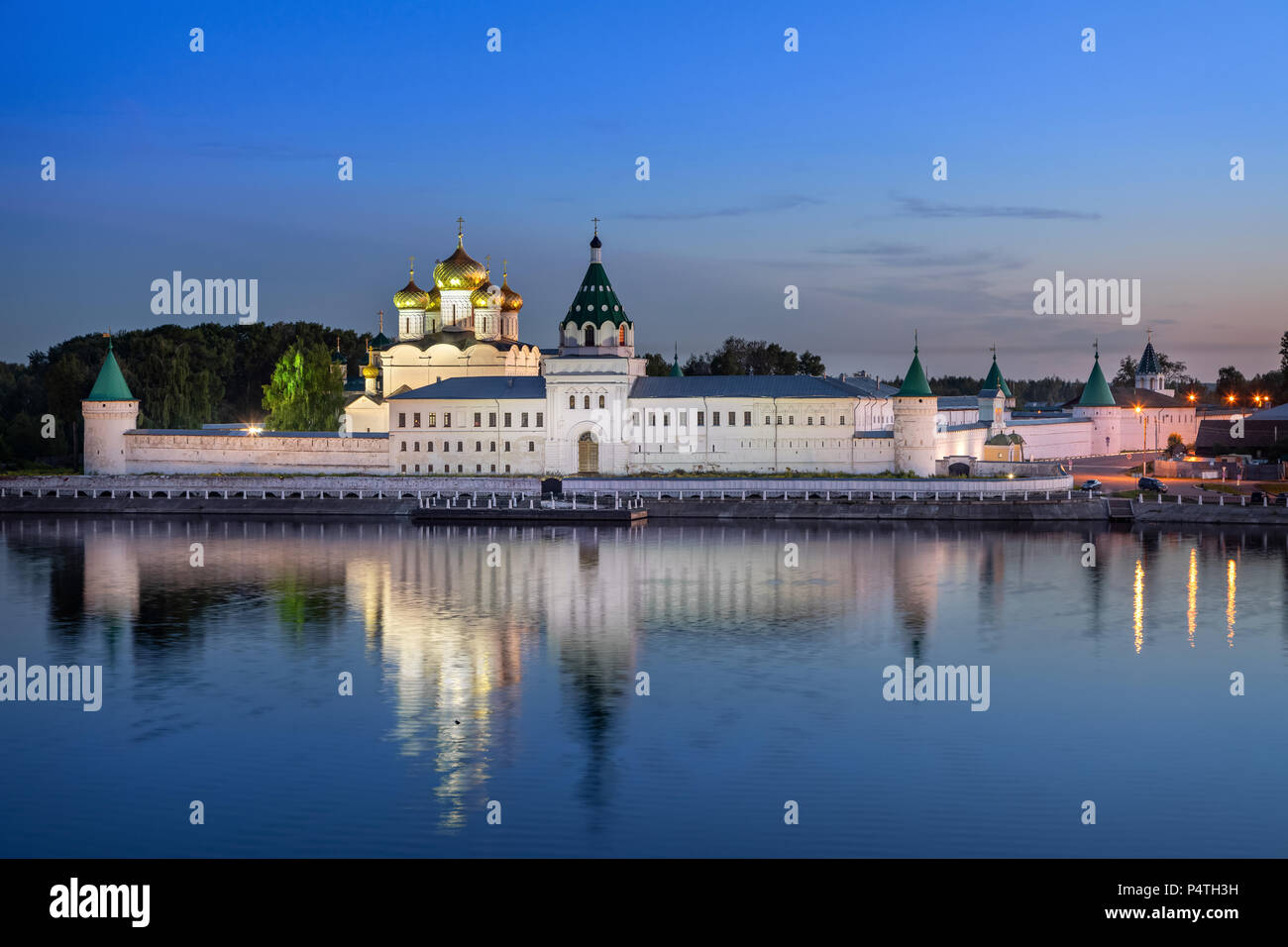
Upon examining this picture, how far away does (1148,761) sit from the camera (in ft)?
57.1

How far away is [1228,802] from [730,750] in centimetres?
566

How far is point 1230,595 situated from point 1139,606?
8.36ft

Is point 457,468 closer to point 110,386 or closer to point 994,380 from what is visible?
point 110,386

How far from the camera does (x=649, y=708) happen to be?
1998 centimetres

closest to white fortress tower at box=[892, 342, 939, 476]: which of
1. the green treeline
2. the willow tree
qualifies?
the willow tree

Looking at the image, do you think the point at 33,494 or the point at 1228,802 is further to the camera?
the point at 33,494

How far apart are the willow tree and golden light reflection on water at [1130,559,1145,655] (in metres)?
34.4

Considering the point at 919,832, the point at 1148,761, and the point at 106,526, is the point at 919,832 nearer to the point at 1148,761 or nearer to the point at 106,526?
the point at 1148,761

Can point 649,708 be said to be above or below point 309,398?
below

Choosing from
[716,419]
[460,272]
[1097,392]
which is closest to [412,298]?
[460,272]

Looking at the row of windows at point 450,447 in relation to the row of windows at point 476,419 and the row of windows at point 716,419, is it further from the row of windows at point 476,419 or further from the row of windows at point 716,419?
the row of windows at point 716,419

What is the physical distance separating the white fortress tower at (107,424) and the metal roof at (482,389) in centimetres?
1010

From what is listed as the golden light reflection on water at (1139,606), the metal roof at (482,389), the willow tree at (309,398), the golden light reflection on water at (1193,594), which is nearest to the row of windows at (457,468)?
the metal roof at (482,389)
